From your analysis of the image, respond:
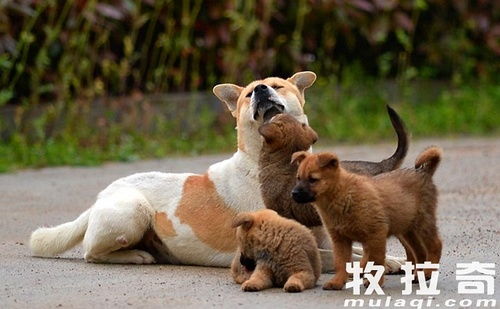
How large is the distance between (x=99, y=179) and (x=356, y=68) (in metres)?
4.65

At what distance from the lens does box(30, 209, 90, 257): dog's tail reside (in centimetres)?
711

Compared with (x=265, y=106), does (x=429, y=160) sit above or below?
below

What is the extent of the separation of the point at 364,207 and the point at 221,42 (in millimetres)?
7718

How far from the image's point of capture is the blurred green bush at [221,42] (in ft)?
40.2

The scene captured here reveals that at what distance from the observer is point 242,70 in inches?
516

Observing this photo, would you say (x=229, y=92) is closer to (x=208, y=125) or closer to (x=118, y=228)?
(x=118, y=228)

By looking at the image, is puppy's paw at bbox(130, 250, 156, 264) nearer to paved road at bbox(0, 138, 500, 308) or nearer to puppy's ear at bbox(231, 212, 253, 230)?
paved road at bbox(0, 138, 500, 308)

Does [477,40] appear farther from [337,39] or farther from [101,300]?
[101,300]

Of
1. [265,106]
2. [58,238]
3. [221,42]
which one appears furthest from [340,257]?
[221,42]

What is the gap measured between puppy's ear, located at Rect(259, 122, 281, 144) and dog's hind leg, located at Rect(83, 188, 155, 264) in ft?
2.88

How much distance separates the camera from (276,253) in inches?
233

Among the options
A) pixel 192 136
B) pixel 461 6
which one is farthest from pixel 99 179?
pixel 461 6

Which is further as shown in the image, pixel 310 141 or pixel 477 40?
pixel 477 40

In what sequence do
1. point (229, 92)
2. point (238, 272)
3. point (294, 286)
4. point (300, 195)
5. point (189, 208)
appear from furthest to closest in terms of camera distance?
point (229, 92)
point (189, 208)
point (238, 272)
point (294, 286)
point (300, 195)
